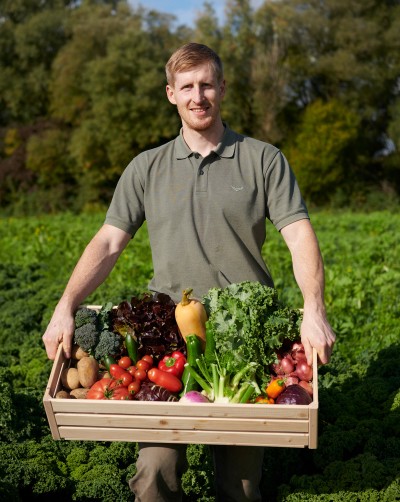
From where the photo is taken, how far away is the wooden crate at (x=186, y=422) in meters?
3.17

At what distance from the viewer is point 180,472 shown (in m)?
3.63

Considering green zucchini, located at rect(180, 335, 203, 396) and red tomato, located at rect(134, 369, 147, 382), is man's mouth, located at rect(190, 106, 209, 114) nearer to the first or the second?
green zucchini, located at rect(180, 335, 203, 396)

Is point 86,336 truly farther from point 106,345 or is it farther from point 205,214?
point 205,214

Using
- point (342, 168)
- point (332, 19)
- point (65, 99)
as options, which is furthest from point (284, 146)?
point (65, 99)

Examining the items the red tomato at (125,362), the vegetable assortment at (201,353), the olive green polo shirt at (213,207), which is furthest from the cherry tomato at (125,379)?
the olive green polo shirt at (213,207)

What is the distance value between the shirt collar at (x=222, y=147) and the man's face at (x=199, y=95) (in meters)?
0.12

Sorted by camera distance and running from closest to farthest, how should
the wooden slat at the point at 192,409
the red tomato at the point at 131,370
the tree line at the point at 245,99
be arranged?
the wooden slat at the point at 192,409
the red tomato at the point at 131,370
the tree line at the point at 245,99

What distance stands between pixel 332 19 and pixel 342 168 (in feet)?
28.0

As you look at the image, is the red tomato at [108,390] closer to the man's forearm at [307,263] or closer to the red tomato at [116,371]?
the red tomato at [116,371]

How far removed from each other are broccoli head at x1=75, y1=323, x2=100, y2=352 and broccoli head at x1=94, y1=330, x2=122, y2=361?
3 centimetres

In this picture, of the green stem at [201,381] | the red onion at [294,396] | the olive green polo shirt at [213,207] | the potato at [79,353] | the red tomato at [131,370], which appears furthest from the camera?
the olive green polo shirt at [213,207]

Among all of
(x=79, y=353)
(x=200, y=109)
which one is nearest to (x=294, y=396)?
(x=79, y=353)

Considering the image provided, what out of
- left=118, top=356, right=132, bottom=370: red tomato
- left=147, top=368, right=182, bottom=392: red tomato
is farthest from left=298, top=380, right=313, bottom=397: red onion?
left=118, top=356, right=132, bottom=370: red tomato

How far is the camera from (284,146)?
1561 inches
